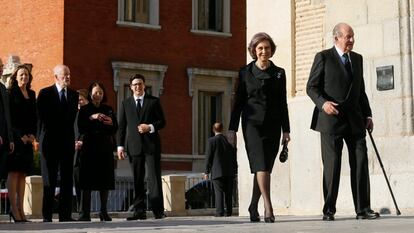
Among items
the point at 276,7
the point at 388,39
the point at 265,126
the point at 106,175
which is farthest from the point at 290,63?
the point at 265,126

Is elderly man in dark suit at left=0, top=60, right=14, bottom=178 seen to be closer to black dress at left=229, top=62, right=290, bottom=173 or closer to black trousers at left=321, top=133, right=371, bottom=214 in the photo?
black dress at left=229, top=62, right=290, bottom=173

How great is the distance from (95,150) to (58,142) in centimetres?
84

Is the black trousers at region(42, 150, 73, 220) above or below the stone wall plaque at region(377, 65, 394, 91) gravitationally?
below

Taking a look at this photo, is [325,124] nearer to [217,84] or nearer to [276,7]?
[276,7]

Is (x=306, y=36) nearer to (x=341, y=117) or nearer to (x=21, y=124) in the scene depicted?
(x=341, y=117)

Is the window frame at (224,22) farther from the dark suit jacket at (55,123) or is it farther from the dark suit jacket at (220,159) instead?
the dark suit jacket at (55,123)

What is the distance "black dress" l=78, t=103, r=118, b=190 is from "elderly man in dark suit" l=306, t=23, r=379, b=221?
12.8 feet

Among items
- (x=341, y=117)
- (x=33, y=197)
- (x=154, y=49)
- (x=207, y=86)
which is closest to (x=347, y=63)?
(x=341, y=117)

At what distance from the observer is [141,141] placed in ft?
48.2

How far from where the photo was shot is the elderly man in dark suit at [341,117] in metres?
11.9

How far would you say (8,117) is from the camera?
40.6 feet

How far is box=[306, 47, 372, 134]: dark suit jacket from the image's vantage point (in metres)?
12.0

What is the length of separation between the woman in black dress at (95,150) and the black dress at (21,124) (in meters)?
0.87

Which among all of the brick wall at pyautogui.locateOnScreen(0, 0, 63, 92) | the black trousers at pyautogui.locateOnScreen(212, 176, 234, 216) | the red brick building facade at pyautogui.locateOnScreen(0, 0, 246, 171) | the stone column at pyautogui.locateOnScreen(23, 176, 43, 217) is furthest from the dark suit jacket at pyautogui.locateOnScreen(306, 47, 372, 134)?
the brick wall at pyautogui.locateOnScreen(0, 0, 63, 92)
